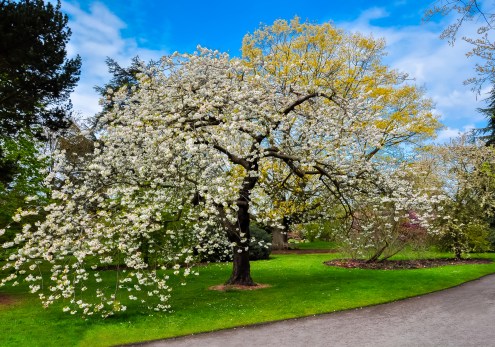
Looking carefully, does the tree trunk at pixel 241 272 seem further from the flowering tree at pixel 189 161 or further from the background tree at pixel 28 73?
the background tree at pixel 28 73

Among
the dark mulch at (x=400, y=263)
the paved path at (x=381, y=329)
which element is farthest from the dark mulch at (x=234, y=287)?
the dark mulch at (x=400, y=263)

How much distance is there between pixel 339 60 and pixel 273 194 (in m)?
19.7

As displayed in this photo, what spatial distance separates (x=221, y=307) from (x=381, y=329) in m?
5.22

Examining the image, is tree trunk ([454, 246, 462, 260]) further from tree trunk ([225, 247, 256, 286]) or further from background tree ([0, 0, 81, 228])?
background tree ([0, 0, 81, 228])

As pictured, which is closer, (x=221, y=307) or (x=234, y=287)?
(x=221, y=307)

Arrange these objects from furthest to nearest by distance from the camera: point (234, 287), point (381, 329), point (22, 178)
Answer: point (22, 178) → point (234, 287) → point (381, 329)

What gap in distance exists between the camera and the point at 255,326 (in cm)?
1131

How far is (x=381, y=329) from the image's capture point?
10.5m

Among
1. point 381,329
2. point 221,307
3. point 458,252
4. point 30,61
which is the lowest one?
point 381,329

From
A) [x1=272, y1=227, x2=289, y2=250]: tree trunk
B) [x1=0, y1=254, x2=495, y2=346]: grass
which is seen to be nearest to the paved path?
[x1=0, y1=254, x2=495, y2=346]: grass

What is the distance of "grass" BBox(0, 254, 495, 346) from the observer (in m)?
11.1

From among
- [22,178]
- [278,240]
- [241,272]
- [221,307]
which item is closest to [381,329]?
[221,307]

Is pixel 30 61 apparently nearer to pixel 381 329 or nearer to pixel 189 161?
pixel 189 161

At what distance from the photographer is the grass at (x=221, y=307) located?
11.1 meters
